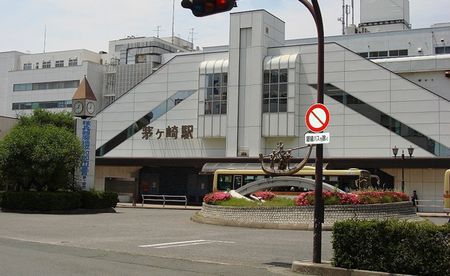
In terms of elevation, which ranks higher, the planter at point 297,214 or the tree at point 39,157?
the tree at point 39,157

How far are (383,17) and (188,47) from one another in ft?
124

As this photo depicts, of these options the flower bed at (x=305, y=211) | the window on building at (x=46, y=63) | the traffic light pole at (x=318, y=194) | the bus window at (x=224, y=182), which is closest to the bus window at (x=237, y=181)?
the bus window at (x=224, y=182)

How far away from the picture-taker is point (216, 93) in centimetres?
4922

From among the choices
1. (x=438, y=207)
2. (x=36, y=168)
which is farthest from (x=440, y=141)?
(x=36, y=168)

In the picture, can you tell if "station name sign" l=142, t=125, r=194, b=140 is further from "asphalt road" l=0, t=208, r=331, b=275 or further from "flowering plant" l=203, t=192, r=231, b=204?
"asphalt road" l=0, t=208, r=331, b=275

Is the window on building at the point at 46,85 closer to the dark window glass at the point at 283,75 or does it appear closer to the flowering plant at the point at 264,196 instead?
the dark window glass at the point at 283,75

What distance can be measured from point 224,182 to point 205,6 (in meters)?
31.5

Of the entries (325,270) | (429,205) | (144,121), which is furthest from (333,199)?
(144,121)

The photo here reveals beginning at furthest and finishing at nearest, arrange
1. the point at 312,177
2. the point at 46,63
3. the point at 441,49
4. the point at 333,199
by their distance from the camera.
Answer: the point at 46,63 → the point at 441,49 → the point at 312,177 → the point at 333,199

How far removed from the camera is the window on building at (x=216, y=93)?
48.9 metres

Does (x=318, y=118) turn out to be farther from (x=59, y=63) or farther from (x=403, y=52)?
(x=59, y=63)

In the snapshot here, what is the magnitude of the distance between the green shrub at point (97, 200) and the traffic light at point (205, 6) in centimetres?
2574

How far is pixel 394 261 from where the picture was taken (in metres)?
10.3

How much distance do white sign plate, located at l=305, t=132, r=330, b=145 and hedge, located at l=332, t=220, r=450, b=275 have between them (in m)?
1.74
